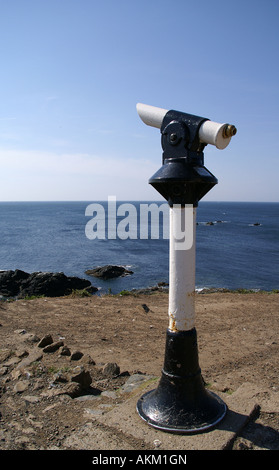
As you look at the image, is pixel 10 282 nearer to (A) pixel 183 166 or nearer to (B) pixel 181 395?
(B) pixel 181 395

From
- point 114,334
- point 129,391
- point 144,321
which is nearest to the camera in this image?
point 129,391

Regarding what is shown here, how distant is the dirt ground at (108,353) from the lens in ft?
11.4

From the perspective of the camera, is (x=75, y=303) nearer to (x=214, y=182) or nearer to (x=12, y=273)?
(x=214, y=182)

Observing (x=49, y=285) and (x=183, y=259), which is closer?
(x=183, y=259)

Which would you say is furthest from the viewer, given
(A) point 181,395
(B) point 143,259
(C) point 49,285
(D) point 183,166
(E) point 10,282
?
(B) point 143,259

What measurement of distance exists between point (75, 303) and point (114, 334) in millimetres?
2823

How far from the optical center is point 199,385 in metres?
3.49

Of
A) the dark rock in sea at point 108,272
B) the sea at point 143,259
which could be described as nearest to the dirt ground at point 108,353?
the sea at point 143,259

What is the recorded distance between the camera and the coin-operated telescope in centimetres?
320

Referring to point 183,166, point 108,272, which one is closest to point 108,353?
point 183,166

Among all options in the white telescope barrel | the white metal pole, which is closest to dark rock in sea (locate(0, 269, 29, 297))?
the white metal pole

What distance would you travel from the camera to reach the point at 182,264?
3.27 metres

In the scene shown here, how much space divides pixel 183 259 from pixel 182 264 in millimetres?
44
